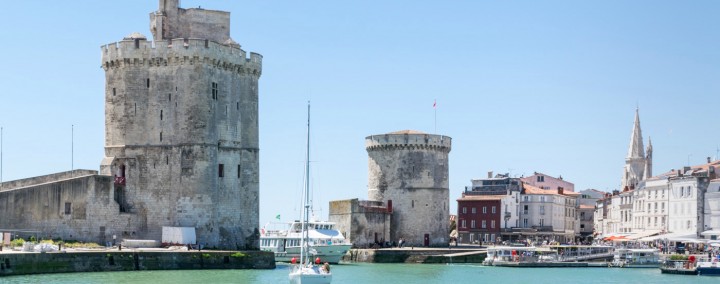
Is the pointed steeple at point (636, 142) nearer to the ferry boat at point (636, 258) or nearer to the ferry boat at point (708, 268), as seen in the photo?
the ferry boat at point (636, 258)

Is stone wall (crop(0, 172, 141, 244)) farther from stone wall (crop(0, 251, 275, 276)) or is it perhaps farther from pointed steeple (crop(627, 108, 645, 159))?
pointed steeple (crop(627, 108, 645, 159))

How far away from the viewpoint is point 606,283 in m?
64.1

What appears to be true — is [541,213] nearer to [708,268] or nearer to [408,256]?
[408,256]

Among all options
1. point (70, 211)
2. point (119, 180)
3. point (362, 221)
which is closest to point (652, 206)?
point (362, 221)

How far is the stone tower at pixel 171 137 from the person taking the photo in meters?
64.8

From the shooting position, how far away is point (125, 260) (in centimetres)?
5841

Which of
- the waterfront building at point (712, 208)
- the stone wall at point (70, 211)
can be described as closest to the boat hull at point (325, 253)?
the stone wall at point (70, 211)

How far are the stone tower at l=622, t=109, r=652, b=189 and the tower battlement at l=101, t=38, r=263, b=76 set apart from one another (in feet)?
238

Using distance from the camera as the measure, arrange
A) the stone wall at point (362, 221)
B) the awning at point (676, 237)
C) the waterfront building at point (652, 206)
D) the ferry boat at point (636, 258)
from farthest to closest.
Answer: the waterfront building at point (652, 206), the awning at point (676, 237), the stone wall at point (362, 221), the ferry boat at point (636, 258)

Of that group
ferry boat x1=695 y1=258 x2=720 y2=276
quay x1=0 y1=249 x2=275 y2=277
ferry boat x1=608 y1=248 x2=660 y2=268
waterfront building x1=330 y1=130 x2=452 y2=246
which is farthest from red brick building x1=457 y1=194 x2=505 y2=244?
quay x1=0 y1=249 x2=275 y2=277

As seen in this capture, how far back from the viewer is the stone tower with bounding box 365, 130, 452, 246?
88.7 meters

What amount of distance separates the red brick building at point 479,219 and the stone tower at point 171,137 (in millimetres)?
52246

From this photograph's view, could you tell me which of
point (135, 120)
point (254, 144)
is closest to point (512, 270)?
point (254, 144)

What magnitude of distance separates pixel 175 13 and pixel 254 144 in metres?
8.20
